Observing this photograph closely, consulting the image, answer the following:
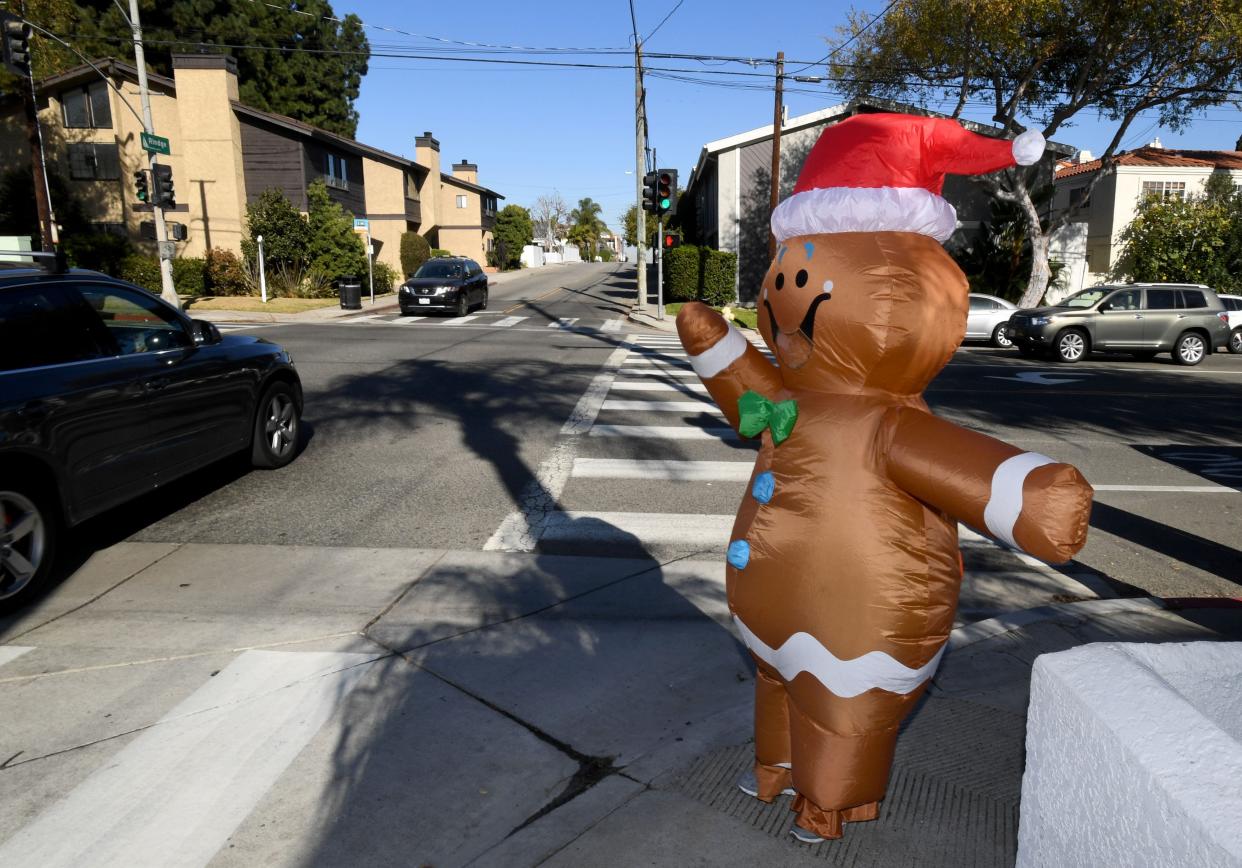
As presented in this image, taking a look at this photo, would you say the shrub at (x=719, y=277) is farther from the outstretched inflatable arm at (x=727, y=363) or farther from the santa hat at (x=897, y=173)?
the santa hat at (x=897, y=173)

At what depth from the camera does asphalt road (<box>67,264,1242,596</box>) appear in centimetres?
607

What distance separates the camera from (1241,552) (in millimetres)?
6012

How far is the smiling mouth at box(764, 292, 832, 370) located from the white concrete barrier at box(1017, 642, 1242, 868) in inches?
49.1

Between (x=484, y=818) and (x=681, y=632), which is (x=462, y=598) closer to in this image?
(x=681, y=632)

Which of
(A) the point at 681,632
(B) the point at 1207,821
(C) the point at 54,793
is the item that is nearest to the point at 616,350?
(A) the point at 681,632

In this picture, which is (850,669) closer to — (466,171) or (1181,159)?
(1181,159)

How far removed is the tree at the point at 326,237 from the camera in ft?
98.8

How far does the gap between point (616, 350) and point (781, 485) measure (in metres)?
14.6

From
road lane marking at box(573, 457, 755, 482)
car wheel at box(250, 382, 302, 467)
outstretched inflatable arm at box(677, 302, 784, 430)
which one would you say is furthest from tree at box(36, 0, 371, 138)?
outstretched inflatable arm at box(677, 302, 784, 430)

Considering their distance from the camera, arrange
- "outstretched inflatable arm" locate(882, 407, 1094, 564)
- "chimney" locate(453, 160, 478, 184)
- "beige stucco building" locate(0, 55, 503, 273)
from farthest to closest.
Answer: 1. "chimney" locate(453, 160, 478, 184)
2. "beige stucco building" locate(0, 55, 503, 273)
3. "outstretched inflatable arm" locate(882, 407, 1094, 564)

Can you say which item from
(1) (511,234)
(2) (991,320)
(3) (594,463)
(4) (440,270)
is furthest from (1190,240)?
(1) (511,234)

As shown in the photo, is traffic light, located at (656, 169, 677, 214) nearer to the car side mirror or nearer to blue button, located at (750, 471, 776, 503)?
the car side mirror

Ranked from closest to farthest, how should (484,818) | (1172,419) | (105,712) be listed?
(484,818) → (105,712) → (1172,419)

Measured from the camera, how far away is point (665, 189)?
68.2 feet
